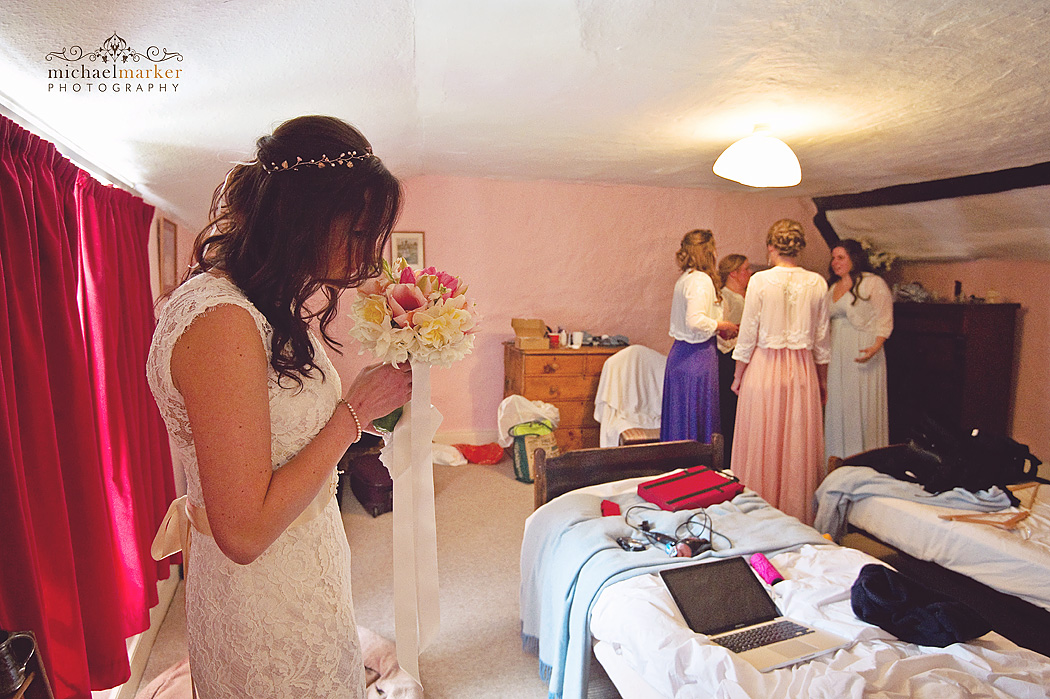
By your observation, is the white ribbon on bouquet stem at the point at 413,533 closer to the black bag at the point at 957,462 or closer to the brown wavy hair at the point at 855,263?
the black bag at the point at 957,462

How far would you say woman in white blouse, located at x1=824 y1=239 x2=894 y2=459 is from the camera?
160 inches

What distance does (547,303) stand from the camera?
5.30 meters

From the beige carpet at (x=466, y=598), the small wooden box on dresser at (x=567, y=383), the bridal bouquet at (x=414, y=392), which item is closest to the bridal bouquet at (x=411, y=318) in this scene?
the bridal bouquet at (x=414, y=392)

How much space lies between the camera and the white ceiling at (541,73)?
128 cm

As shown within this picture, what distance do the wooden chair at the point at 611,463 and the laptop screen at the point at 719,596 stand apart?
2.42ft

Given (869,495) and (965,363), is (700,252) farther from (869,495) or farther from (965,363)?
(965,363)

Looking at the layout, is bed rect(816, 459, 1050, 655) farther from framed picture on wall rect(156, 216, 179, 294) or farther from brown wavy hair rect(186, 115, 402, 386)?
framed picture on wall rect(156, 216, 179, 294)

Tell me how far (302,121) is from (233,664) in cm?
92

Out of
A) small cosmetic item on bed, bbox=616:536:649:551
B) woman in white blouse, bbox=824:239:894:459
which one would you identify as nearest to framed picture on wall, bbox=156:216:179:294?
small cosmetic item on bed, bbox=616:536:649:551

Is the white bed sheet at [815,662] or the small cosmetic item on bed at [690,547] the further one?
the small cosmetic item on bed at [690,547]

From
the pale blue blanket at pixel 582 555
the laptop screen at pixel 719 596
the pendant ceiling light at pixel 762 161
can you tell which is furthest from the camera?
the pendant ceiling light at pixel 762 161

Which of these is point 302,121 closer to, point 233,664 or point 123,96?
point 123,96

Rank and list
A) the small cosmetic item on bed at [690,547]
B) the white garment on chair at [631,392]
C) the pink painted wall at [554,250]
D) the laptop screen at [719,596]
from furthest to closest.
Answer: the pink painted wall at [554,250], the white garment on chair at [631,392], the small cosmetic item on bed at [690,547], the laptop screen at [719,596]

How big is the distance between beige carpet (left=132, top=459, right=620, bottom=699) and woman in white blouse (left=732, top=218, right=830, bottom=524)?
1.47 m
